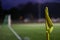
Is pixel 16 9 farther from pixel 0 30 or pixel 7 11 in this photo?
pixel 0 30

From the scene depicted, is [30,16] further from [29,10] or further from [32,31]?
[32,31]

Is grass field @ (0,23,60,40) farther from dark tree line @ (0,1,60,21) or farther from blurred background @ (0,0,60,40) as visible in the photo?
dark tree line @ (0,1,60,21)

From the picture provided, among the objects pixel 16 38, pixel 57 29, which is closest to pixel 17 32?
pixel 16 38

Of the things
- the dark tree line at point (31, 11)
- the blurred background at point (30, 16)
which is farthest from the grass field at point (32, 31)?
the dark tree line at point (31, 11)

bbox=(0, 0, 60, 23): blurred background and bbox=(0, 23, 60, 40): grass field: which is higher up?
bbox=(0, 0, 60, 23): blurred background

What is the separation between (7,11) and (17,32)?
0.34m

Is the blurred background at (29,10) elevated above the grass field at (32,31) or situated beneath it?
elevated above

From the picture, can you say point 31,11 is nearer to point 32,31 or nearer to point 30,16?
point 30,16

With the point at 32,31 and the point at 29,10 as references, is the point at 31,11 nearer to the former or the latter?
the point at 29,10

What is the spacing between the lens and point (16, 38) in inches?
113

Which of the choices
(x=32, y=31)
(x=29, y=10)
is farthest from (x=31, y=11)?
(x=32, y=31)

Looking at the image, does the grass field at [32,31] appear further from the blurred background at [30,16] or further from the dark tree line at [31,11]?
the dark tree line at [31,11]

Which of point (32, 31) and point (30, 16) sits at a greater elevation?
point (30, 16)

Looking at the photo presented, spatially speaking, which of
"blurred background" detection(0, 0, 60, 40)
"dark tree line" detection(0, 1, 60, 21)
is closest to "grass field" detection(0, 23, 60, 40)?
"blurred background" detection(0, 0, 60, 40)
